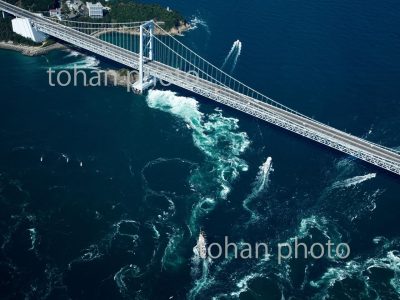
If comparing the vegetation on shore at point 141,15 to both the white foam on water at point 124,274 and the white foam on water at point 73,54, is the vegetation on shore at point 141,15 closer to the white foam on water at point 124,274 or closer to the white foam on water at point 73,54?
the white foam on water at point 73,54

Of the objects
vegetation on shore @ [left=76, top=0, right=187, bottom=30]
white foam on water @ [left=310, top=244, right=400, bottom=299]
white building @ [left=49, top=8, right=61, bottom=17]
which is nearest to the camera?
white foam on water @ [left=310, top=244, right=400, bottom=299]

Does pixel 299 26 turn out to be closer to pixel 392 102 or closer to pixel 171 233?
pixel 392 102

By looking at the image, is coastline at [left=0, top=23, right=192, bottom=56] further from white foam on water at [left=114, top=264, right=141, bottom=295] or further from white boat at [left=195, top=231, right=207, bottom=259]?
white boat at [left=195, top=231, right=207, bottom=259]

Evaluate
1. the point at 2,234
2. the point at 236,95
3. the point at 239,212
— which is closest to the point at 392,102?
the point at 236,95

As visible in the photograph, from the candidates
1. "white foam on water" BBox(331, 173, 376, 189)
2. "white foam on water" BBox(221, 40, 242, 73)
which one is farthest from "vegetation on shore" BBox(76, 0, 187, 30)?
"white foam on water" BBox(331, 173, 376, 189)

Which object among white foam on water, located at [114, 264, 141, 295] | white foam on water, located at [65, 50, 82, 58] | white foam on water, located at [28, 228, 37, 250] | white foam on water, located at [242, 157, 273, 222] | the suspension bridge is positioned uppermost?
the suspension bridge
